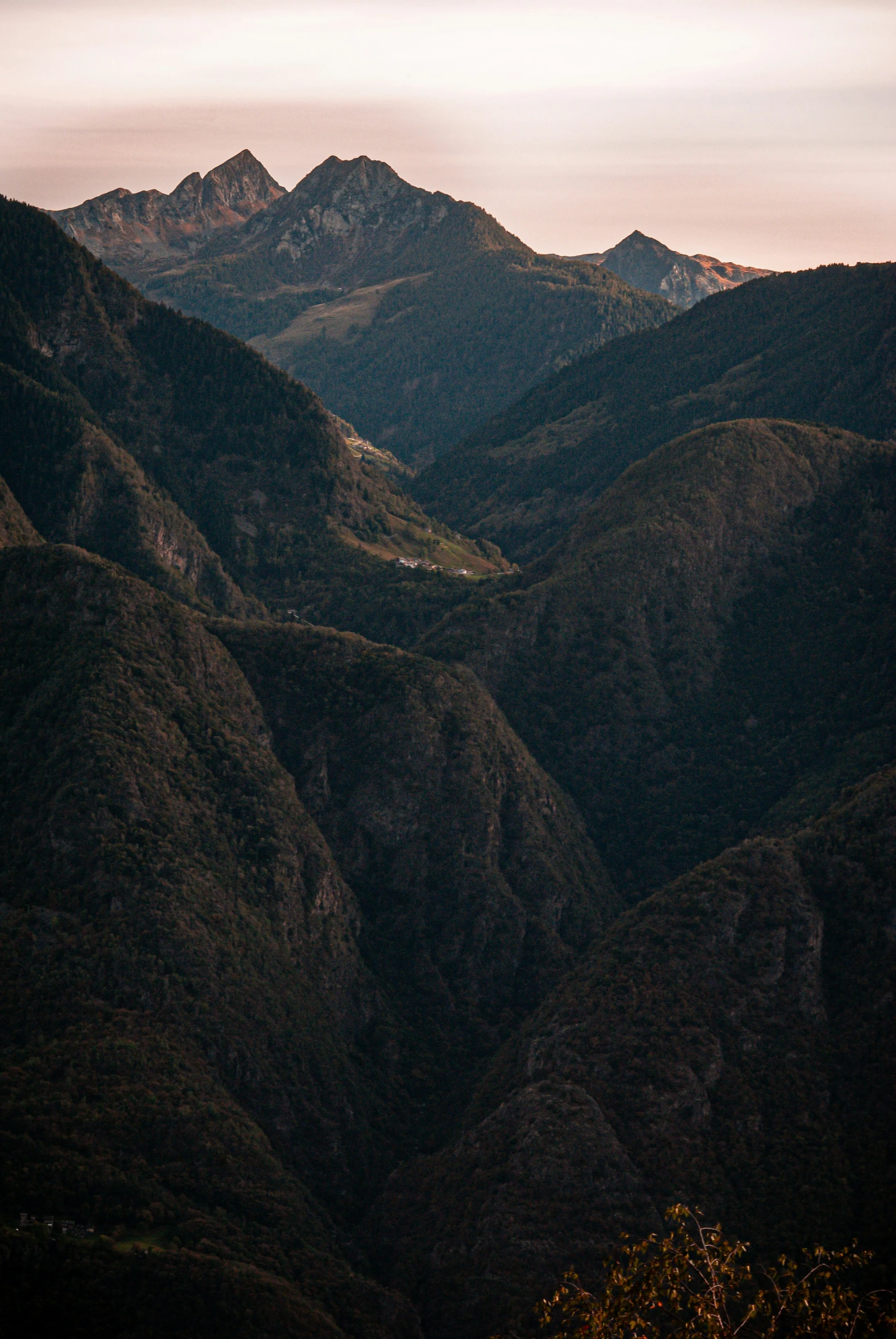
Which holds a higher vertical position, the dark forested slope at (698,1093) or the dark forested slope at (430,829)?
the dark forested slope at (430,829)

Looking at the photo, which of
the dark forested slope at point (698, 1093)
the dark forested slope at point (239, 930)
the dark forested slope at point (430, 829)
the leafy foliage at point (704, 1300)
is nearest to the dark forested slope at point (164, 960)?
the dark forested slope at point (239, 930)

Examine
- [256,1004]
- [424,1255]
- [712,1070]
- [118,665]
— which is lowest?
[424,1255]

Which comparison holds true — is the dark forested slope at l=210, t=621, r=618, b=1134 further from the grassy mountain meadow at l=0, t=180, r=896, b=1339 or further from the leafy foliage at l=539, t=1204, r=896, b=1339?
the leafy foliage at l=539, t=1204, r=896, b=1339

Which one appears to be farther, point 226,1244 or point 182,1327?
point 226,1244

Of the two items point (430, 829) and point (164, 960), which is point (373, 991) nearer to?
point (430, 829)

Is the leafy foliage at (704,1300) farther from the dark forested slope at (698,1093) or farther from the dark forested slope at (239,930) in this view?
the dark forested slope at (698,1093)

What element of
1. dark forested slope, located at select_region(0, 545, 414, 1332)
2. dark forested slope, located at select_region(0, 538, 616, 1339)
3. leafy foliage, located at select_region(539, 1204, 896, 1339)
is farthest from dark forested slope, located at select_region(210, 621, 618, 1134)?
leafy foliage, located at select_region(539, 1204, 896, 1339)

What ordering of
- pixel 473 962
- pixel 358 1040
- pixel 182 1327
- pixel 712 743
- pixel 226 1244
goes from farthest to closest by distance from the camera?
pixel 712 743 < pixel 473 962 < pixel 358 1040 < pixel 226 1244 < pixel 182 1327

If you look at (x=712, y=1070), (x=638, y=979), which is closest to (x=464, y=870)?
(x=638, y=979)

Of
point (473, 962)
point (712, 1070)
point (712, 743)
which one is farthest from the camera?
point (712, 743)

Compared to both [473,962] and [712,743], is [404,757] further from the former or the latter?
[712,743]
